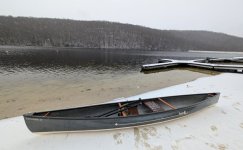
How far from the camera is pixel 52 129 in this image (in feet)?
16.0

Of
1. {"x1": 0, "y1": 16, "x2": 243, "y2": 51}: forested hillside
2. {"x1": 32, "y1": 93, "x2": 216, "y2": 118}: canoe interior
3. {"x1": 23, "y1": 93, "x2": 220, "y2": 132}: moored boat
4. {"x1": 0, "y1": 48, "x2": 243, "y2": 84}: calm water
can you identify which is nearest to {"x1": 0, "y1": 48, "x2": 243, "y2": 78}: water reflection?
{"x1": 0, "y1": 48, "x2": 243, "y2": 84}: calm water

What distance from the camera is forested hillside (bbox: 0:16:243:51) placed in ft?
356

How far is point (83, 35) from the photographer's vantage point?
122000 millimetres

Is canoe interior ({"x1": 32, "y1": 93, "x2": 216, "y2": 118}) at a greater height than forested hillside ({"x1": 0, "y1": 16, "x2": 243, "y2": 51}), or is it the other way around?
forested hillside ({"x1": 0, "y1": 16, "x2": 243, "y2": 51})

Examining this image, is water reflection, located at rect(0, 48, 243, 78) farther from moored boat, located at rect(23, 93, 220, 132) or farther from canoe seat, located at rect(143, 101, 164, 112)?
canoe seat, located at rect(143, 101, 164, 112)

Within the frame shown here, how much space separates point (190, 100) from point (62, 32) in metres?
127

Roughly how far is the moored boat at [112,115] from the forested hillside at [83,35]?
389 feet

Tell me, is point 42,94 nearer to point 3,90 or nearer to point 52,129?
point 3,90

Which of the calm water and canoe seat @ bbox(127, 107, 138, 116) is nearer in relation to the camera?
canoe seat @ bbox(127, 107, 138, 116)

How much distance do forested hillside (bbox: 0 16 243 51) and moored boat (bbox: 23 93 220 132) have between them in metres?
118

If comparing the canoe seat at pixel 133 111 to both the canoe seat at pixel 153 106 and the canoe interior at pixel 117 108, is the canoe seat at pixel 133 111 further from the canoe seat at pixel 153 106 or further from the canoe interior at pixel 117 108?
the canoe seat at pixel 153 106

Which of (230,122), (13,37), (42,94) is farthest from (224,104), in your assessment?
(13,37)

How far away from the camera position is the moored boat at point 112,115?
4.76m

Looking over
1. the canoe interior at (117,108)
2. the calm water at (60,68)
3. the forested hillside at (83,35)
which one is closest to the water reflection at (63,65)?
the calm water at (60,68)
